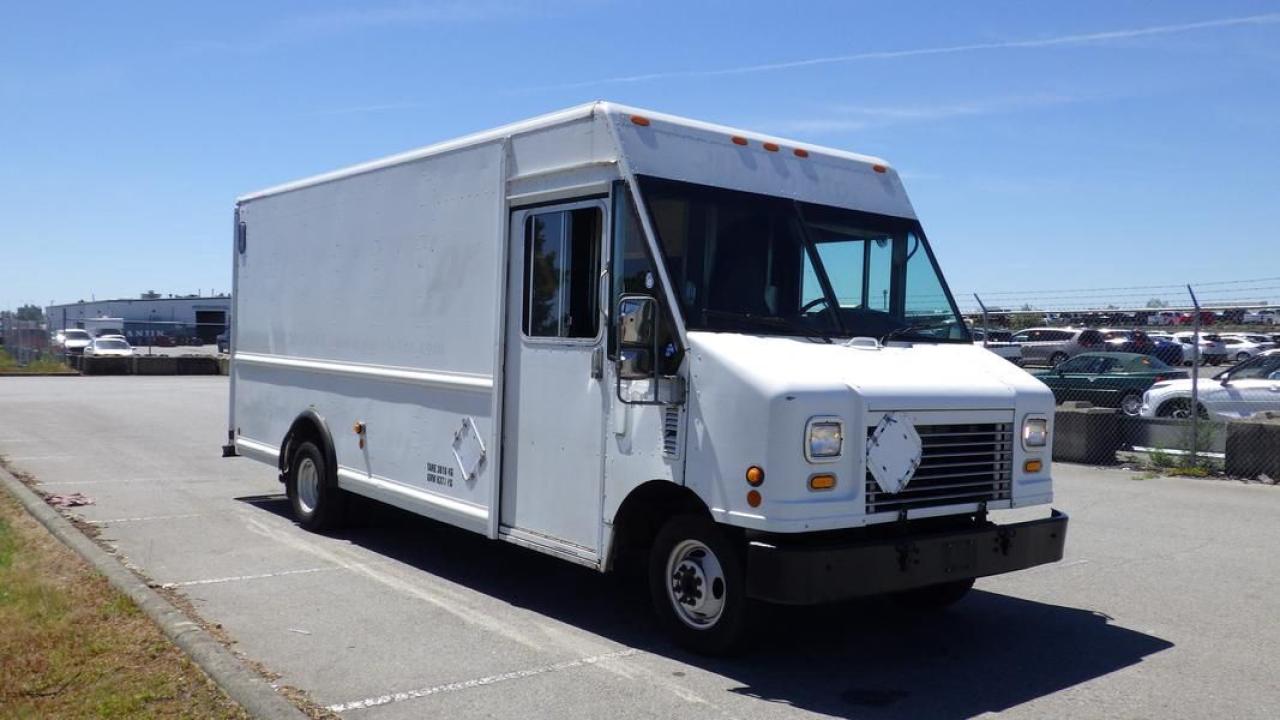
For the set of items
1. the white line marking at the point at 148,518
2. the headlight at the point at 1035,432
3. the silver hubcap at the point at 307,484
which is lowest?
the white line marking at the point at 148,518

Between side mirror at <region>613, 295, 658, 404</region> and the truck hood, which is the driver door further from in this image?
the truck hood

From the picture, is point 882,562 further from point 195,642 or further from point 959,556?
point 195,642

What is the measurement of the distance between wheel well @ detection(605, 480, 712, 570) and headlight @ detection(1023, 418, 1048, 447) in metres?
1.91

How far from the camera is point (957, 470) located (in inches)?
236

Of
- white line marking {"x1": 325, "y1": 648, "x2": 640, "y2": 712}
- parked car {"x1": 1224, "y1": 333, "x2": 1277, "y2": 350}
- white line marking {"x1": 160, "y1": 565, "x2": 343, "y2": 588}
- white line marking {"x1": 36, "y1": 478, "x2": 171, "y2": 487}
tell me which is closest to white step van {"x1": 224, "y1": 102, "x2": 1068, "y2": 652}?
white line marking {"x1": 325, "y1": 648, "x2": 640, "y2": 712}

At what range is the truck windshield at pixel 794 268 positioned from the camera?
19.8 ft

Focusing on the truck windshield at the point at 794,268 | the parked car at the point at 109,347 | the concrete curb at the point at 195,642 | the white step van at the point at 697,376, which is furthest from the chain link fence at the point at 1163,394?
Answer: the parked car at the point at 109,347

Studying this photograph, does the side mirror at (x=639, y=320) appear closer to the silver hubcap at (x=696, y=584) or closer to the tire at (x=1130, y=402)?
the silver hubcap at (x=696, y=584)

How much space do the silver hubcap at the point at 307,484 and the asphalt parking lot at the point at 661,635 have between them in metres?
0.24

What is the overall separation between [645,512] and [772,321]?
1.28 meters

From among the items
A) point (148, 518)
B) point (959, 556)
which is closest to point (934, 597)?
point (959, 556)

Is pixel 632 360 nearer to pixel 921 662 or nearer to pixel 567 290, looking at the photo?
pixel 567 290

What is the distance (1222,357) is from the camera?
34.1 metres

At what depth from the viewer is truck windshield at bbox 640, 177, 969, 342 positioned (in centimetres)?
604
